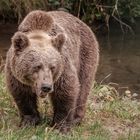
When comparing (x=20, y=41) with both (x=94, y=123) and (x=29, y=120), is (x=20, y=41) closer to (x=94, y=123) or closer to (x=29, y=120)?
(x=29, y=120)

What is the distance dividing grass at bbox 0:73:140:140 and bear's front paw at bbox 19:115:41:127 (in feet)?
0.24

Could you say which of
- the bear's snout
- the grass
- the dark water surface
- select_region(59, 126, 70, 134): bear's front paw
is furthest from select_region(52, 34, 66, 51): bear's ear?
the dark water surface

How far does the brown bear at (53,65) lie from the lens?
16.7 feet

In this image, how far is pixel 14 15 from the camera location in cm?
1423

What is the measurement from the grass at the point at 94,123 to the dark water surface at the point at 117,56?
3.23m

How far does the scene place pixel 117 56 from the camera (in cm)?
1330

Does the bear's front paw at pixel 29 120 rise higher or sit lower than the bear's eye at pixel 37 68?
lower

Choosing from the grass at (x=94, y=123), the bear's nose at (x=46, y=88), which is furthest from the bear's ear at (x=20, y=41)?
the grass at (x=94, y=123)

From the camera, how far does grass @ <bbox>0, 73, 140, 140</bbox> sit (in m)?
5.36

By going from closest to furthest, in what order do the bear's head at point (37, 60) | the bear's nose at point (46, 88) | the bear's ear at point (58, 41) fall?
the bear's nose at point (46, 88) → the bear's head at point (37, 60) → the bear's ear at point (58, 41)

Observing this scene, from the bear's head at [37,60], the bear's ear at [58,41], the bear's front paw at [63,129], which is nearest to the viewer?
the bear's head at [37,60]

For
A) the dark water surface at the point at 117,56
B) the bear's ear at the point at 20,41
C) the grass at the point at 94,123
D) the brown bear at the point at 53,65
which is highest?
the bear's ear at the point at 20,41

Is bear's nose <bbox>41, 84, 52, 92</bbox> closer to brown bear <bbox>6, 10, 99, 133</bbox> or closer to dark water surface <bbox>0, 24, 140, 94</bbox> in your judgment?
brown bear <bbox>6, 10, 99, 133</bbox>

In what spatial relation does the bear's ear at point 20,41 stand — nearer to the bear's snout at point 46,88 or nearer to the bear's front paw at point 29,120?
the bear's snout at point 46,88
